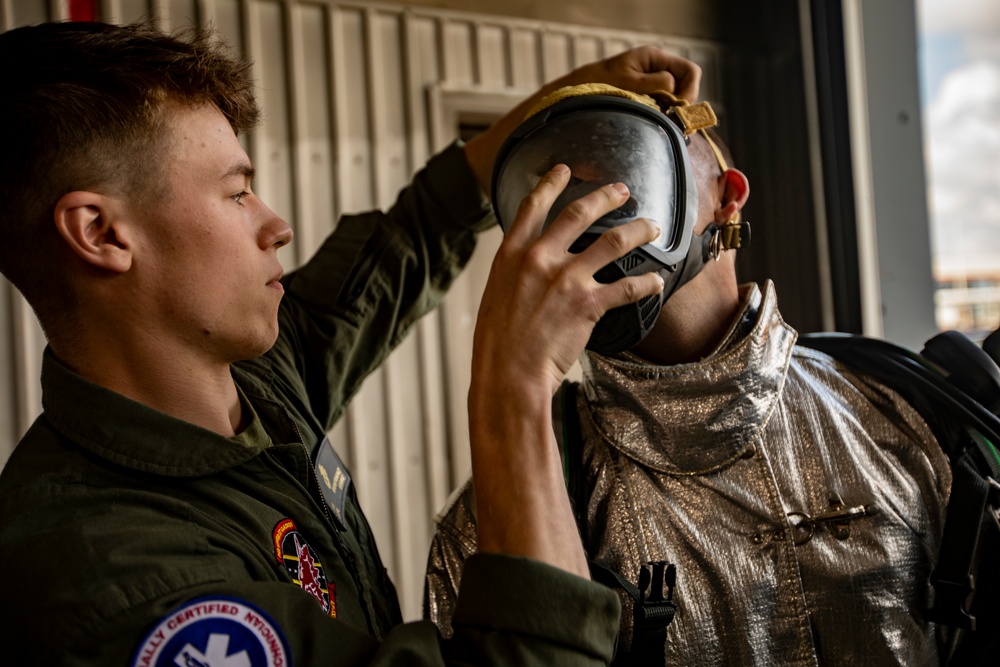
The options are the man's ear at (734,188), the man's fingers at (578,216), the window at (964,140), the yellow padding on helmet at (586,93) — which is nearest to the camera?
the man's fingers at (578,216)

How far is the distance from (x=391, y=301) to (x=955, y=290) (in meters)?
1.73

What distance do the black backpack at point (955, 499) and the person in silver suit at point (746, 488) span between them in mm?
25

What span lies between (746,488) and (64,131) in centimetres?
103

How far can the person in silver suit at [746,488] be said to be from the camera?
3.82 feet

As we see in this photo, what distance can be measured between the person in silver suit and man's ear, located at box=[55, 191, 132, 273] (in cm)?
60

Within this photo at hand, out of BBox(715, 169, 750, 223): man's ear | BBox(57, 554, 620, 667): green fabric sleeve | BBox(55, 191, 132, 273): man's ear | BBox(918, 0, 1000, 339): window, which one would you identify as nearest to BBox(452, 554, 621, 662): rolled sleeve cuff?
BBox(57, 554, 620, 667): green fabric sleeve

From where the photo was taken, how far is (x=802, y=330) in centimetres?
165

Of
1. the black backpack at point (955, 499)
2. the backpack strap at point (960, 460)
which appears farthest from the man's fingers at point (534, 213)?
the backpack strap at point (960, 460)

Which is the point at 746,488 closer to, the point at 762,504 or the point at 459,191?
the point at 762,504

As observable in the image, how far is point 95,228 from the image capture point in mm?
1071

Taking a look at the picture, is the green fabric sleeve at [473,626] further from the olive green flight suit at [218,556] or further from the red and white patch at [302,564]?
the red and white patch at [302,564]

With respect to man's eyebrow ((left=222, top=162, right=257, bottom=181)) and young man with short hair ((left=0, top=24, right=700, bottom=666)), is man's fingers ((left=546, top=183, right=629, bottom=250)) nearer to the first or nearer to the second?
young man with short hair ((left=0, top=24, right=700, bottom=666))

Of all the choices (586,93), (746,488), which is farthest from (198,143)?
(746,488)

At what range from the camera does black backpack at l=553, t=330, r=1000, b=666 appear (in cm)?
110
